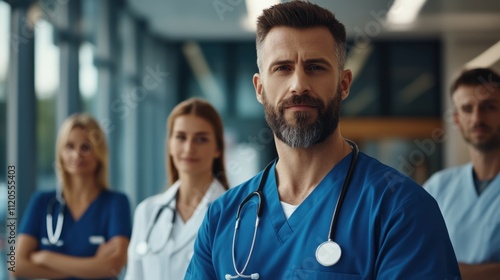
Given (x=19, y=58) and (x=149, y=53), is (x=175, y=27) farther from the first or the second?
(x=19, y=58)

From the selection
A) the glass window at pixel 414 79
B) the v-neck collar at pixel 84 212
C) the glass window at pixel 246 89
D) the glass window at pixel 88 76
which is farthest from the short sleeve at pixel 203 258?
the glass window at pixel 414 79

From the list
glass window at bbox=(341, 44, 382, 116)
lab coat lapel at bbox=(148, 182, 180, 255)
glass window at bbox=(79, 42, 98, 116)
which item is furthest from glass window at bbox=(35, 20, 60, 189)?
glass window at bbox=(341, 44, 382, 116)

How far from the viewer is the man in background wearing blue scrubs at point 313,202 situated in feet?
3.54

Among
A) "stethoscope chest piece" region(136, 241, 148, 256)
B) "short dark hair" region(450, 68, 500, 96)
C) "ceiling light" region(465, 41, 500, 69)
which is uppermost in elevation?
"ceiling light" region(465, 41, 500, 69)

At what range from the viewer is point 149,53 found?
283 inches

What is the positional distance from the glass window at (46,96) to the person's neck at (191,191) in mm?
1424

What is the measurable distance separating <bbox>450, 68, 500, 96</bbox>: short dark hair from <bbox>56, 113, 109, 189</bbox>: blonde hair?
125 cm

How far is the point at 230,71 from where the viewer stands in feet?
25.5

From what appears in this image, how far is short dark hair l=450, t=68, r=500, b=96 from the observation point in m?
2.15

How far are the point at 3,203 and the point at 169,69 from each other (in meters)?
5.17

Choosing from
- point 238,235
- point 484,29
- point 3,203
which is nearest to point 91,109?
point 3,203

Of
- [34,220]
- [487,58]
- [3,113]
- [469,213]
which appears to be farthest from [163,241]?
[487,58]

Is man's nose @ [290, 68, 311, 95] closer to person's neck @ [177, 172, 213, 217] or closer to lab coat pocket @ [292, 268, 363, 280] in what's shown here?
lab coat pocket @ [292, 268, 363, 280]

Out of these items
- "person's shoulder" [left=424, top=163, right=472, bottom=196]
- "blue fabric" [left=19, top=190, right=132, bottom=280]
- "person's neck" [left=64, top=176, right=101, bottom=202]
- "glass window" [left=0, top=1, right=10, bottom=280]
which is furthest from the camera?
"glass window" [left=0, top=1, right=10, bottom=280]
